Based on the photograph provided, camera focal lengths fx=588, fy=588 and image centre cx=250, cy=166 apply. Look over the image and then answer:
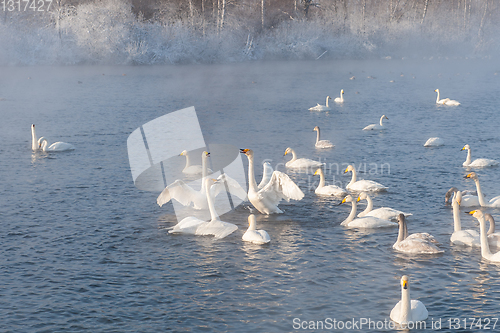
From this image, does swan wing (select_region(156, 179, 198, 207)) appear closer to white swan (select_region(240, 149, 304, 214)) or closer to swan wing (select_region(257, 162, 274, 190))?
white swan (select_region(240, 149, 304, 214))

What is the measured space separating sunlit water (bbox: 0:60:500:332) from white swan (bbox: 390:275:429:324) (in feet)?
0.72

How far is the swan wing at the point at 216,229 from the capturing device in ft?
47.7

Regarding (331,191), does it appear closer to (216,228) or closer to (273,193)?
(273,193)

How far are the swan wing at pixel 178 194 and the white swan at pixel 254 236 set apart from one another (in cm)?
256

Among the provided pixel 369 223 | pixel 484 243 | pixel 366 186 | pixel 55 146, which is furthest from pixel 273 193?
pixel 55 146

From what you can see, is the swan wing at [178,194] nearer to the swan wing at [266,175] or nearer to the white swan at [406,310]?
the swan wing at [266,175]

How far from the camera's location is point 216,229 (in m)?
14.6

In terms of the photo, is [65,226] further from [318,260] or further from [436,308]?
[436,308]

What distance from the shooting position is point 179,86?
163 ft

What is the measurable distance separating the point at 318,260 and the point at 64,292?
5445 mm

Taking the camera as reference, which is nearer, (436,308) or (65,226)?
(436,308)

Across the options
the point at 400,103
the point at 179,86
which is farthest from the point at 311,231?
the point at 179,86

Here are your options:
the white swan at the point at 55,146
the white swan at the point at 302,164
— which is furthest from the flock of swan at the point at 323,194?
the white swan at the point at 55,146

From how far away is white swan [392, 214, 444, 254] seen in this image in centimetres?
1320
